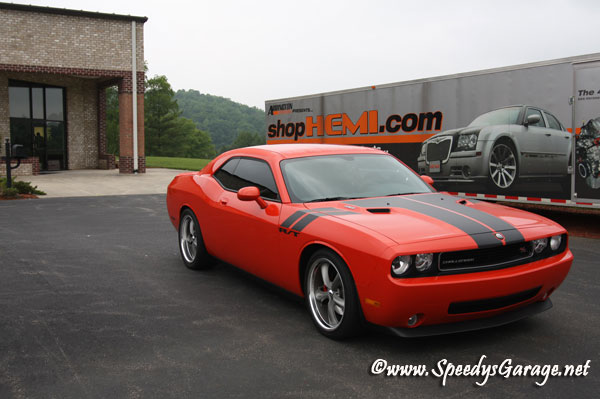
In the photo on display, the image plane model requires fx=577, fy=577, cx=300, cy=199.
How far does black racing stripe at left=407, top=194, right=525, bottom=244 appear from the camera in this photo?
161 inches

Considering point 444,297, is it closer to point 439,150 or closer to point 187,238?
point 187,238

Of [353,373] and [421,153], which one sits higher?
[421,153]

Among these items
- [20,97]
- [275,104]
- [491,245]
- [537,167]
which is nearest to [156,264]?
[491,245]

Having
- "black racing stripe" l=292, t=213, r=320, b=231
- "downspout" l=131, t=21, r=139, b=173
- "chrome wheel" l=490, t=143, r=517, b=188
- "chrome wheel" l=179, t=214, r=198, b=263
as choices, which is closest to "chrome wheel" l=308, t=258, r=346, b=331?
"black racing stripe" l=292, t=213, r=320, b=231

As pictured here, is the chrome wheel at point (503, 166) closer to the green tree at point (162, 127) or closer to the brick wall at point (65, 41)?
the brick wall at point (65, 41)

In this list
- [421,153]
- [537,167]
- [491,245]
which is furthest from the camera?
[421,153]

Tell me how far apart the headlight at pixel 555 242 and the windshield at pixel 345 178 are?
131 cm

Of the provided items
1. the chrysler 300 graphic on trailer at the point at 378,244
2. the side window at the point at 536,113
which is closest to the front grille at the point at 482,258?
the chrysler 300 graphic on trailer at the point at 378,244

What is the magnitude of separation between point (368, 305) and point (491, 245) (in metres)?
0.93

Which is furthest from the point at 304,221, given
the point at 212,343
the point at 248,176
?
the point at 248,176

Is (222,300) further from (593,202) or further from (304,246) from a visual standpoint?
(593,202)

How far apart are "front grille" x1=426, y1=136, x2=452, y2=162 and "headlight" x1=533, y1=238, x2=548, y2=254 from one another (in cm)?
760

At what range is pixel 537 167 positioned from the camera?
10.1 m

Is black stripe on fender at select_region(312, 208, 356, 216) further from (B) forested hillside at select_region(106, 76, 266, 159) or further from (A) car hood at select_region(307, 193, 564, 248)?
(B) forested hillside at select_region(106, 76, 266, 159)
